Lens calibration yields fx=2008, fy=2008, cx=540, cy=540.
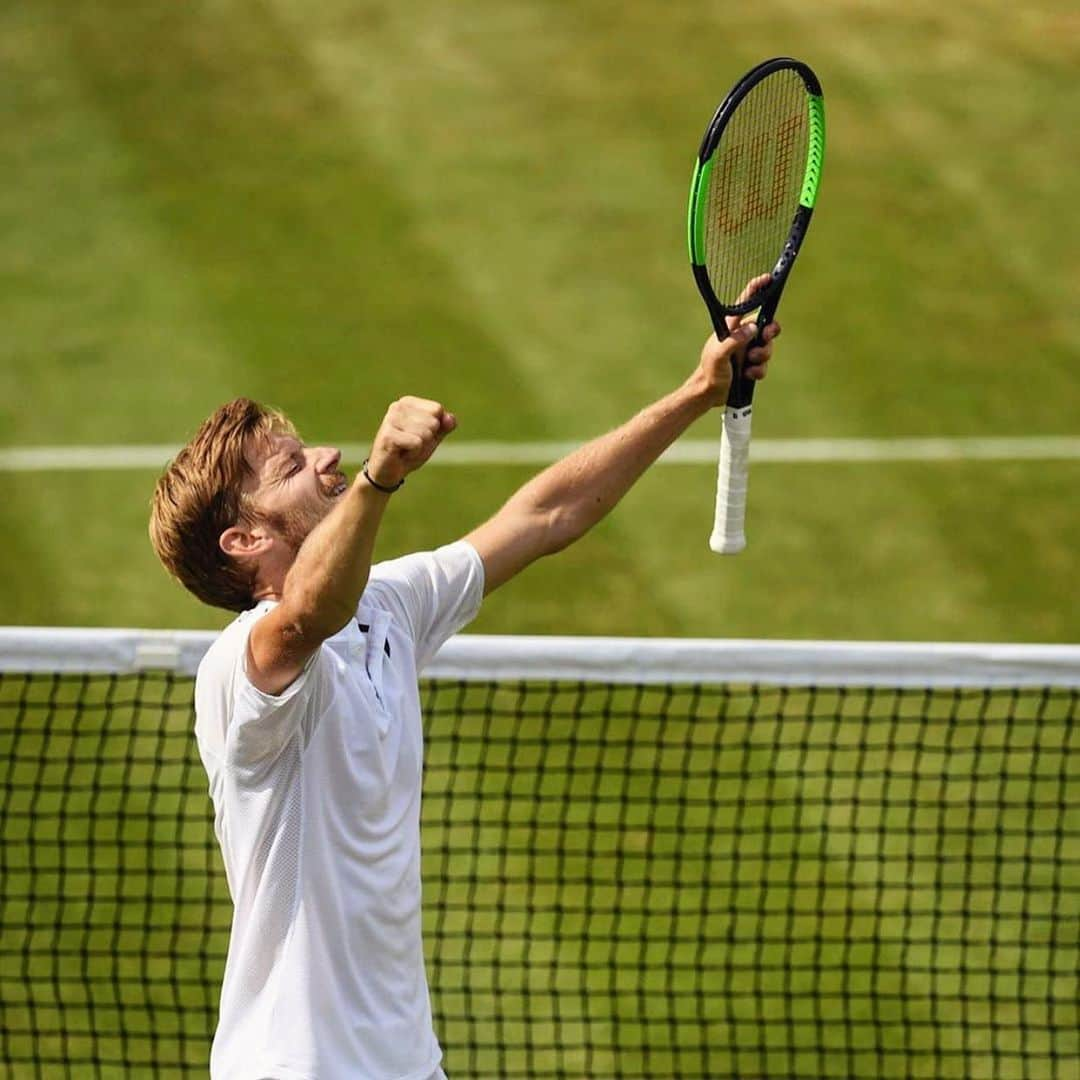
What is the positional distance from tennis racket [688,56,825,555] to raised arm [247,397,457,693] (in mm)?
1291

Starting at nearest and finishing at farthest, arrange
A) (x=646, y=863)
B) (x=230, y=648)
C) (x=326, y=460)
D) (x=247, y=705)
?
(x=247, y=705), (x=230, y=648), (x=326, y=460), (x=646, y=863)

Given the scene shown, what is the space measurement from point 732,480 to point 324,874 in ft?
4.98

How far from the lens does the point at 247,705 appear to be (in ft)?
14.6

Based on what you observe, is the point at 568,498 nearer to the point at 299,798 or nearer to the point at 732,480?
the point at 732,480

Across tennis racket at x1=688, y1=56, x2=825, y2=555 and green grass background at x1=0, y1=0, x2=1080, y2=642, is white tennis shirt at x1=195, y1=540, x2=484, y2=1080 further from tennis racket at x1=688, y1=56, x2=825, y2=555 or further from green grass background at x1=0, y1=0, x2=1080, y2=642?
green grass background at x1=0, y1=0, x2=1080, y2=642

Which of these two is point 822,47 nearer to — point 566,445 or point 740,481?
point 566,445

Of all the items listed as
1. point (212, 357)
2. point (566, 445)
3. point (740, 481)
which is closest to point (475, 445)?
point (566, 445)

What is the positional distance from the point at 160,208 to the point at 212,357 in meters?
1.96

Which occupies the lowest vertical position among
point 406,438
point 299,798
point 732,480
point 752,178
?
point 299,798

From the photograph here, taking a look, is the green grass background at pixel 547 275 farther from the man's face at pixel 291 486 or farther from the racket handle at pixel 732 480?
the man's face at pixel 291 486

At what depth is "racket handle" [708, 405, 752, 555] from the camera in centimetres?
525

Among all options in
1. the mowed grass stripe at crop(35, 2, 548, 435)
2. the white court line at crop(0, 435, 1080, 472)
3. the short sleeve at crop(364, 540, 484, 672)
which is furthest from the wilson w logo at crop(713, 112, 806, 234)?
the mowed grass stripe at crop(35, 2, 548, 435)

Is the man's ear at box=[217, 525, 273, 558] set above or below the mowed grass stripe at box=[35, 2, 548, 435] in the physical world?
above

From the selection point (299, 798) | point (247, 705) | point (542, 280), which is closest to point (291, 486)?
point (247, 705)
